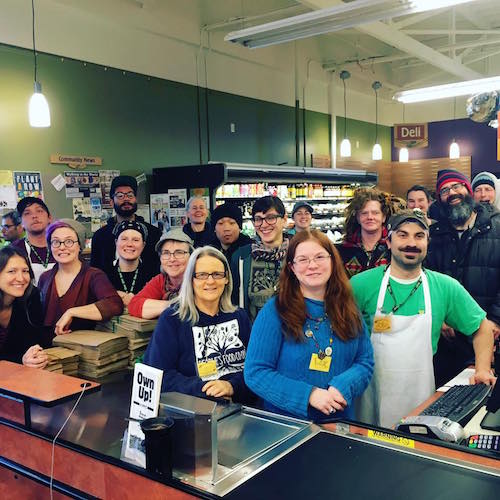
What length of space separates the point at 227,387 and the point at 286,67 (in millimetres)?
9056

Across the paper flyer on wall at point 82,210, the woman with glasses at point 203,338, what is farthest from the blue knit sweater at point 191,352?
the paper flyer on wall at point 82,210

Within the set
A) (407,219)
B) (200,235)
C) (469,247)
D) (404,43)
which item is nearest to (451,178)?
(469,247)

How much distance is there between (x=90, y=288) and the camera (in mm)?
2988

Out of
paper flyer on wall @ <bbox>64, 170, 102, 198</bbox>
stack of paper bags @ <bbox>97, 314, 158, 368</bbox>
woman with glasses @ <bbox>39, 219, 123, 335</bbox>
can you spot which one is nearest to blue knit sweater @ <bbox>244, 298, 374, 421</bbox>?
stack of paper bags @ <bbox>97, 314, 158, 368</bbox>

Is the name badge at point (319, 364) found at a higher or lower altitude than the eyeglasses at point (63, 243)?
lower

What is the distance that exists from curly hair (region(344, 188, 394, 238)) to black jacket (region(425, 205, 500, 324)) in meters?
0.38

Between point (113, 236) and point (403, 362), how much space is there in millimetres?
2510

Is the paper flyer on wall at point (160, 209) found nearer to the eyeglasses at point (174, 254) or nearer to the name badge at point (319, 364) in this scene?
the eyeglasses at point (174, 254)

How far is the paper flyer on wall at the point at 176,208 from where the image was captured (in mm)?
7324

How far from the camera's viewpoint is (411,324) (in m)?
2.41

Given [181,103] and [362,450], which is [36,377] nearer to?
[362,450]

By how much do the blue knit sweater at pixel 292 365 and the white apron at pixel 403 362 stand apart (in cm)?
32

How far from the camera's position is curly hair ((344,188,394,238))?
11.3 feet

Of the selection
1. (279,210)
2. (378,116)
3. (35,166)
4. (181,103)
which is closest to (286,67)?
(181,103)
